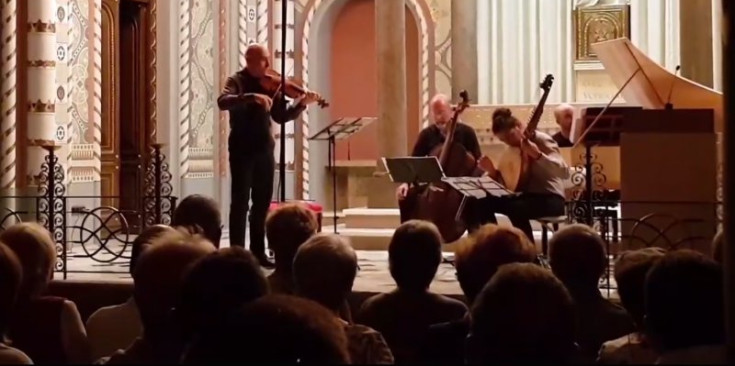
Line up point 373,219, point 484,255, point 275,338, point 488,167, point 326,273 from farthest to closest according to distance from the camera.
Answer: point 373,219
point 488,167
point 484,255
point 326,273
point 275,338

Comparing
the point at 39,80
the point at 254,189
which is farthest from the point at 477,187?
the point at 39,80

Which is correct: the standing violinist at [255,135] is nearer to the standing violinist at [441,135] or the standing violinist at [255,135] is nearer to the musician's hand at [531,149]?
the standing violinist at [441,135]

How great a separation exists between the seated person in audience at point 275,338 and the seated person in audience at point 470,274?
195 centimetres

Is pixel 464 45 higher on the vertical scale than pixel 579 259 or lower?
higher

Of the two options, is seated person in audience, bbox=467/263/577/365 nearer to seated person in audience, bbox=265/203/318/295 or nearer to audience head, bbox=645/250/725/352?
audience head, bbox=645/250/725/352

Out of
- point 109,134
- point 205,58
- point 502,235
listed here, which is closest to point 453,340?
point 502,235

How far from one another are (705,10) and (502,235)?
22.5 ft

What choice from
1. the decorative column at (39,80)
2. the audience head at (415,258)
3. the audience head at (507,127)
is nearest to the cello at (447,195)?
the audience head at (507,127)

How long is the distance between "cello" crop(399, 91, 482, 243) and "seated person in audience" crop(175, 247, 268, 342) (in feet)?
17.0

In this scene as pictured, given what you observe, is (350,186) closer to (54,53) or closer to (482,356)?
(54,53)

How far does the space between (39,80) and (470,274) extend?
23.4 ft

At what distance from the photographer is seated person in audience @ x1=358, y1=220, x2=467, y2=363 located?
13.1 feet

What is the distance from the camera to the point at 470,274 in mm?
3900

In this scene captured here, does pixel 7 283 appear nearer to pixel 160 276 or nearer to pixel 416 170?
pixel 160 276
